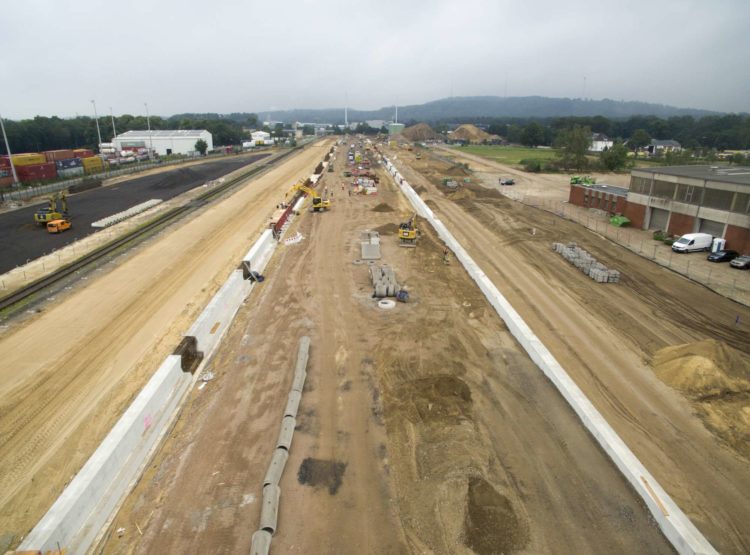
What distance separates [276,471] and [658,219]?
37.7 metres

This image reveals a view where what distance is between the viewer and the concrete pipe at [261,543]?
31.4 ft

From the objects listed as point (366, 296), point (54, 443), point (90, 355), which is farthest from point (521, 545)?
point (90, 355)

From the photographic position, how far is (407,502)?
36.5 ft

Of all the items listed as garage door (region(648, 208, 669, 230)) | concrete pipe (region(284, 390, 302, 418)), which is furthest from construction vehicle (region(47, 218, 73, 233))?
garage door (region(648, 208, 669, 230))

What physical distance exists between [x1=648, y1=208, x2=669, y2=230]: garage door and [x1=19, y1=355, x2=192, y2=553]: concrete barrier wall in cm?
3799

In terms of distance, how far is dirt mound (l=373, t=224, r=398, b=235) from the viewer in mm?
36750

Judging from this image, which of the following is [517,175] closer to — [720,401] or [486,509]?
[720,401]

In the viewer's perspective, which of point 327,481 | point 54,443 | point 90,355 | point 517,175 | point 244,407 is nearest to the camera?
point 327,481

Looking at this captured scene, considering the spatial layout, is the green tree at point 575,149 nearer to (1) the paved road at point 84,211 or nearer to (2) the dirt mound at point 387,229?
(2) the dirt mound at point 387,229

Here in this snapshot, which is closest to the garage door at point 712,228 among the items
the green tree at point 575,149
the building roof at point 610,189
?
the building roof at point 610,189

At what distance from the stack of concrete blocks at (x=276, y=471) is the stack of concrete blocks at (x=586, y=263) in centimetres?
1881

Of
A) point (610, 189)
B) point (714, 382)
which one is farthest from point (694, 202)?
point (714, 382)

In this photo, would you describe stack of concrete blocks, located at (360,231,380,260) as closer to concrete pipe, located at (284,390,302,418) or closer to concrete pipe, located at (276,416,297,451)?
concrete pipe, located at (284,390,302,418)

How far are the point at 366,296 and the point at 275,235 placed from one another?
13.1 m
